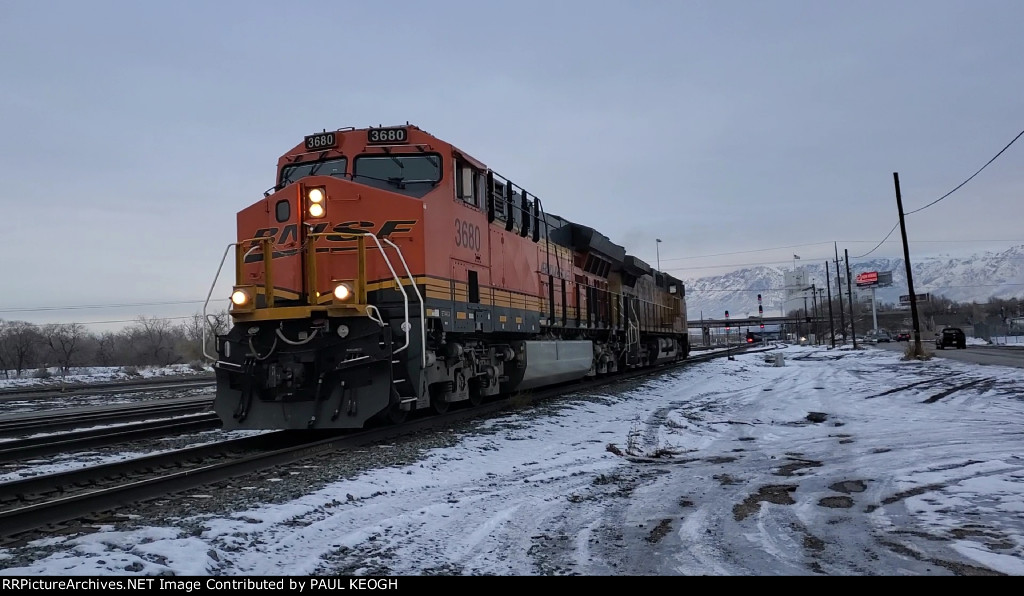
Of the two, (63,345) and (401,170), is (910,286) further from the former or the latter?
(63,345)

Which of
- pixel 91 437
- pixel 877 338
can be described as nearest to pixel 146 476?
pixel 91 437

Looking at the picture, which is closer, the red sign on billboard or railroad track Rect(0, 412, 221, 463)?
railroad track Rect(0, 412, 221, 463)

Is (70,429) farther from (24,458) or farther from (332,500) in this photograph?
(332,500)

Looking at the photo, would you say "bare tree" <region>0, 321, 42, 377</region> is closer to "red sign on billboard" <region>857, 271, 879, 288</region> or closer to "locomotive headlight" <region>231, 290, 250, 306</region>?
"locomotive headlight" <region>231, 290, 250, 306</region>

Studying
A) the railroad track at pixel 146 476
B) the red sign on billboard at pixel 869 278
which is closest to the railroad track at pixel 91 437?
the railroad track at pixel 146 476

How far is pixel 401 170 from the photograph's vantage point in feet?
32.6

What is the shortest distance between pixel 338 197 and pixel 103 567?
20.4 feet

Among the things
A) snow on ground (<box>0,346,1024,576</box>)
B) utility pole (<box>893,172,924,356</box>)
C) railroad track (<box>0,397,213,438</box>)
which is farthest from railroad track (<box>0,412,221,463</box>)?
utility pole (<box>893,172,924,356</box>)

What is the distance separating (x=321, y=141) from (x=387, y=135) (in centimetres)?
104

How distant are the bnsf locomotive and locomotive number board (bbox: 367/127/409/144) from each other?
15mm

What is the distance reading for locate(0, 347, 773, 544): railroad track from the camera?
4.86m

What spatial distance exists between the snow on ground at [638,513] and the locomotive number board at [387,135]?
14.1 ft

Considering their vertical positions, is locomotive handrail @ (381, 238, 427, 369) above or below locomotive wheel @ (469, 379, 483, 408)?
above

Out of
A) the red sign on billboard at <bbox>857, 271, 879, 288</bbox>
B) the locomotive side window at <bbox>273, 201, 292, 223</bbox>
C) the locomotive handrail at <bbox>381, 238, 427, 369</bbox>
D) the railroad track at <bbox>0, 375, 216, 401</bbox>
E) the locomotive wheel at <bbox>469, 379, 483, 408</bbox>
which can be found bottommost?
the railroad track at <bbox>0, 375, 216, 401</bbox>
